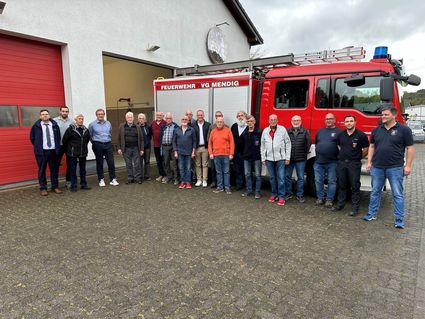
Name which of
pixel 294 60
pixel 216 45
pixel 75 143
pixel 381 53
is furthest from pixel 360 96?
pixel 216 45

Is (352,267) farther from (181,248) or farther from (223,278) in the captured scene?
(181,248)

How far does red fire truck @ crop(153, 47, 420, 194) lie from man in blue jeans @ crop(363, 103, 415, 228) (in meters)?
0.60

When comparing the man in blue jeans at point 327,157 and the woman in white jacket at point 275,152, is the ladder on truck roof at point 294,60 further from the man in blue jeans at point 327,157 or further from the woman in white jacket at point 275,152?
the woman in white jacket at point 275,152

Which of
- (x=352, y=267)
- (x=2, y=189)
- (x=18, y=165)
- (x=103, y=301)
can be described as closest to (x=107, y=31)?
(x=18, y=165)

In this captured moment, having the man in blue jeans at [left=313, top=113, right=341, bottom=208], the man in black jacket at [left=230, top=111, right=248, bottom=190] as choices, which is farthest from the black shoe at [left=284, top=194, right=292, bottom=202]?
the man in black jacket at [left=230, top=111, right=248, bottom=190]

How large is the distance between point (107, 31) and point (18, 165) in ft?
14.8

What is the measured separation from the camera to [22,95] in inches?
284

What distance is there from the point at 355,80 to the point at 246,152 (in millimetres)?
2388

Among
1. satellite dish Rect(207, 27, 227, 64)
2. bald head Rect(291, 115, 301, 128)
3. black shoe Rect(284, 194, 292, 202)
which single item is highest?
satellite dish Rect(207, 27, 227, 64)

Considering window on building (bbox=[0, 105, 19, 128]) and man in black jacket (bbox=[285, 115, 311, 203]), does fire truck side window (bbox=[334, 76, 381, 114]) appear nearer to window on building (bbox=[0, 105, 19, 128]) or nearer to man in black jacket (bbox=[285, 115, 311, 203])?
man in black jacket (bbox=[285, 115, 311, 203])

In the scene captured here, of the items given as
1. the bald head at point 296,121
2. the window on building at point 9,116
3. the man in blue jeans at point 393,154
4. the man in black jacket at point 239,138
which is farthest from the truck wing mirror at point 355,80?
the window on building at point 9,116

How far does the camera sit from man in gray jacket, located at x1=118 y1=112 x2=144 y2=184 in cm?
742

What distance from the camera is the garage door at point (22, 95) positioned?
22.6 ft

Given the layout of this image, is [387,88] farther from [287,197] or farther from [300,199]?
[287,197]
